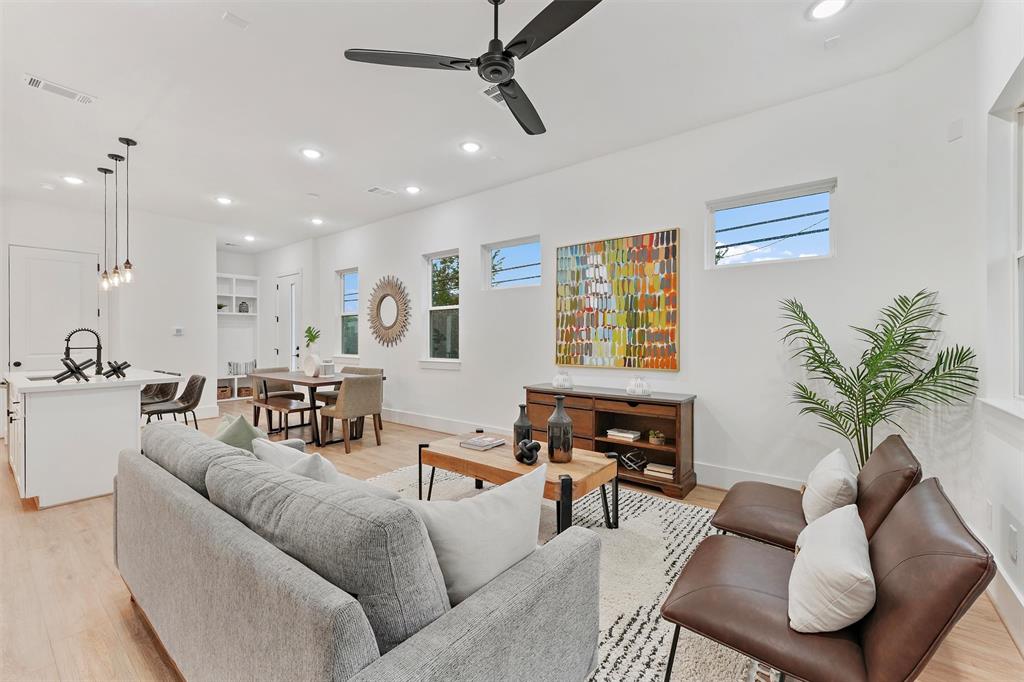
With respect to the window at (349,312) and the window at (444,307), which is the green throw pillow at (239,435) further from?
the window at (349,312)

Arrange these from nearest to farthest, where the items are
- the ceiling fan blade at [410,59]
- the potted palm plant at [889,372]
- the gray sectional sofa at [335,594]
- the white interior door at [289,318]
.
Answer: the gray sectional sofa at [335,594]
the ceiling fan blade at [410,59]
the potted palm plant at [889,372]
the white interior door at [289,318]

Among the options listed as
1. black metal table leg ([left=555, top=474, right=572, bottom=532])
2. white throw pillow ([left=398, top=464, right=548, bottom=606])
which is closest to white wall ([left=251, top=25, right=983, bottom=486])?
black metal table leg ([left=555, top=474, right=572, bottom=532])

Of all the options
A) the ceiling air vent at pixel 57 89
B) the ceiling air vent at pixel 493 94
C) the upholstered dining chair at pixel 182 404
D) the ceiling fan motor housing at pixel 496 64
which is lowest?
the upholstered dining chair at pixel 182 404

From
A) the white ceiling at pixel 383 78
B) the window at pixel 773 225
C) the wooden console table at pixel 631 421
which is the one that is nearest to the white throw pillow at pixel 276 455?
the white ceiling at pixel 383 78

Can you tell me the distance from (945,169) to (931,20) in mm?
822

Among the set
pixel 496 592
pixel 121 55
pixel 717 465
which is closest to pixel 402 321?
pixel 121 55

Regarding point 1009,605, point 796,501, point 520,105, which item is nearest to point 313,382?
point 520,105

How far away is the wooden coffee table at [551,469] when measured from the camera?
218 cm

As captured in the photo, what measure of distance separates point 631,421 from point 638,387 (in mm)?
445

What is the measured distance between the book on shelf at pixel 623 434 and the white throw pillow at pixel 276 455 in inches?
104

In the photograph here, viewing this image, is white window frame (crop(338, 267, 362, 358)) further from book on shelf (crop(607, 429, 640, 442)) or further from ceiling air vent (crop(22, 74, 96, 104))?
book on shelf (crop(607, 429, 640, 442))

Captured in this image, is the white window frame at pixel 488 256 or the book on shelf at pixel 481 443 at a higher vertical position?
the white window frame at pixel 488 256

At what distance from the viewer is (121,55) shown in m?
2.65

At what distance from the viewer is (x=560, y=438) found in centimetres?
263
